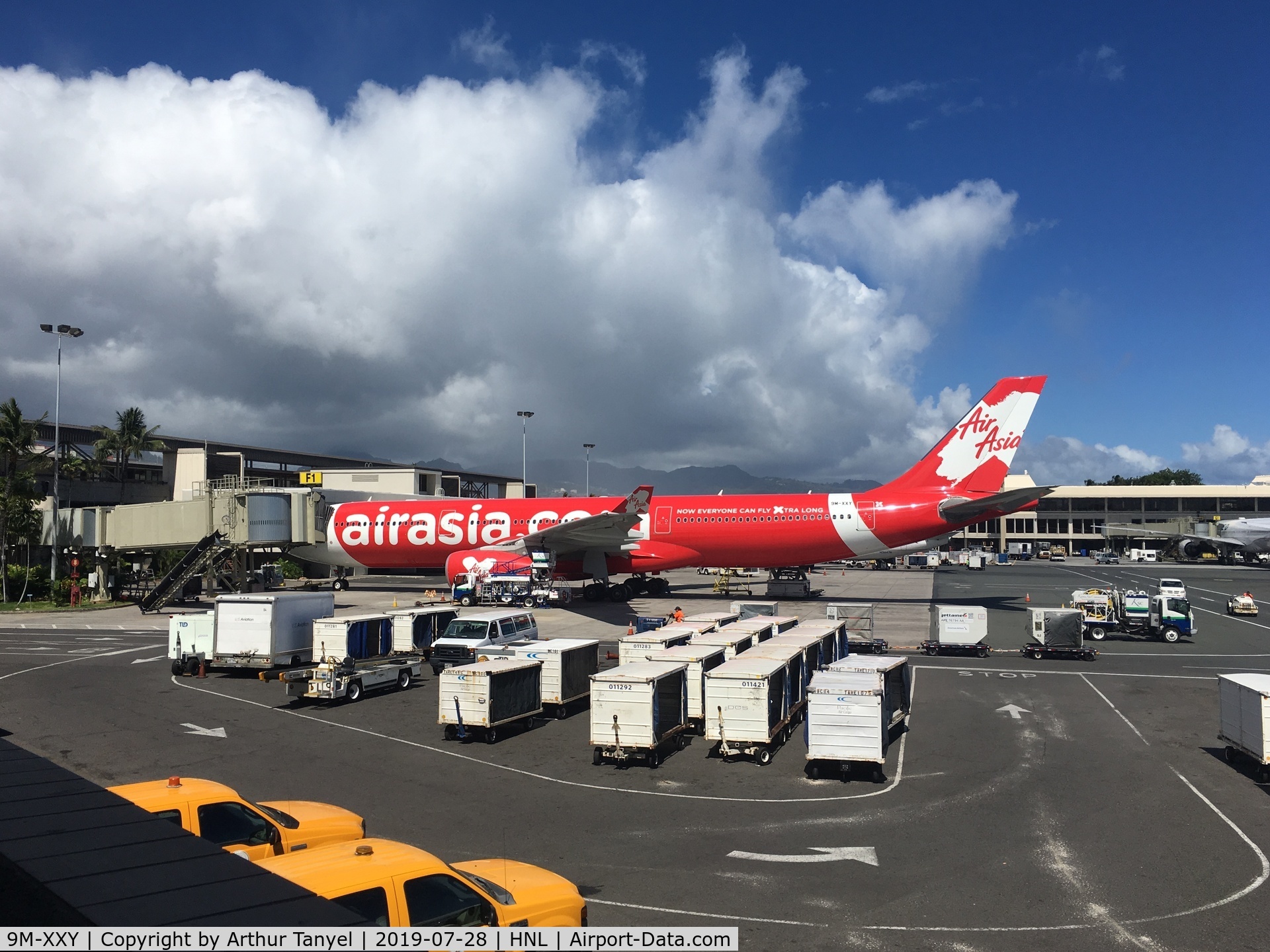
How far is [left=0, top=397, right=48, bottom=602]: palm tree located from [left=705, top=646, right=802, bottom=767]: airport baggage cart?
56.0 metres

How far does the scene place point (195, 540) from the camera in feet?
168

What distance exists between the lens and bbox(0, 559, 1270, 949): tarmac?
10.5 metres

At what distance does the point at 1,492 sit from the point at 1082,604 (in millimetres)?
65878

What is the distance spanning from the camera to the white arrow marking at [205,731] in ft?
66.6

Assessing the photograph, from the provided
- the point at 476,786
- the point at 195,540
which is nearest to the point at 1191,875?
the point at 476,786

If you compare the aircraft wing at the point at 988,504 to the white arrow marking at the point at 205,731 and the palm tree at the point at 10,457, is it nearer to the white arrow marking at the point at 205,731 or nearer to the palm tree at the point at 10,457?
the white arrow marking at the point at 205,731

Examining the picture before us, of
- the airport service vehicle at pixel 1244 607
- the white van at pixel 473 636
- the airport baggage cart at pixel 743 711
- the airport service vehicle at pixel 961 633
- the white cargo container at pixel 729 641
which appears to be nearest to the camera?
the airport baggage cart at pixel 743 711

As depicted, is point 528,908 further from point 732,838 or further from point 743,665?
point 743,665

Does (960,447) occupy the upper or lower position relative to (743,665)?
upper

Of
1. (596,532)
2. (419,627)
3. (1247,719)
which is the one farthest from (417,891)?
(596,532)

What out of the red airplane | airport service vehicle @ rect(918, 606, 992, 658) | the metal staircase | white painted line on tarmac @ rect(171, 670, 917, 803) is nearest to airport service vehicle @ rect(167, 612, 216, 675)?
white painted line on tarmac @ rect(171, 670, 917, 803)

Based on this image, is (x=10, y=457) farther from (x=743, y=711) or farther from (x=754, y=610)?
(x=743, y=711)

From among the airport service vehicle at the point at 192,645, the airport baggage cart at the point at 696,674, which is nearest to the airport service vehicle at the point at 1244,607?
A: the airport baggage cart at the point at 696,674

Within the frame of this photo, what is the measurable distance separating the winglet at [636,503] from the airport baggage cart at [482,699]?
826 inches
